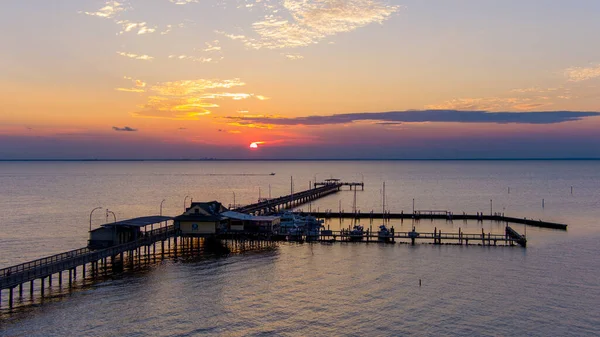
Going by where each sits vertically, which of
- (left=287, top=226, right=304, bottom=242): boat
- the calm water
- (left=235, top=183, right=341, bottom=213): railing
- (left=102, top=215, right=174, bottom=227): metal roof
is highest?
(left=102, top=215, right=174, bottom=227): metal roof

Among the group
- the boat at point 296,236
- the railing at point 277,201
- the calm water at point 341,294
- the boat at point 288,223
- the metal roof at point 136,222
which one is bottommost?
the calm water at point 341,294

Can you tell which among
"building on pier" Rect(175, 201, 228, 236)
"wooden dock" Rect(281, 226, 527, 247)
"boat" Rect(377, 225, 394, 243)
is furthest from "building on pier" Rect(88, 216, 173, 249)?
"boat" Rect(377, 225, 394, 243)

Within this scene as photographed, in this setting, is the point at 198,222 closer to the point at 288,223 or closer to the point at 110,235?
the point at 110,235

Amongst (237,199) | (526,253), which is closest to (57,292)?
(526,253)

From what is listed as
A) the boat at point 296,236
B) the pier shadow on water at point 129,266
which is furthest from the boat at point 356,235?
the pier shadow on water at point 129,266

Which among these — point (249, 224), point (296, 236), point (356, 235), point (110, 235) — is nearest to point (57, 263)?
point (110, 235)

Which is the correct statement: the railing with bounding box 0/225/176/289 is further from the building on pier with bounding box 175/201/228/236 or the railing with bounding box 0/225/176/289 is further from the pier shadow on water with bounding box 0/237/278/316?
the building on pier with bounding box 175/201/228/236

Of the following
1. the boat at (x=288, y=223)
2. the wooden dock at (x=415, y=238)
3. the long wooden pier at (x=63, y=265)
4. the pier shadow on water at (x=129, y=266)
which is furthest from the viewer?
the boat at (x=288, y=223)

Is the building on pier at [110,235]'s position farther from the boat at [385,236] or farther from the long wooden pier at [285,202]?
the boat at [385,236]

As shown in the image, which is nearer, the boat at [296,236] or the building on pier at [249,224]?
the building on pier at [249,224]

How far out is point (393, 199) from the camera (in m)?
159

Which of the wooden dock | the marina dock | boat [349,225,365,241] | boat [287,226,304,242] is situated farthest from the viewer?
boat [287,226,304,242]

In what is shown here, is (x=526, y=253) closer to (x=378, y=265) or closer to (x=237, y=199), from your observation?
(x=378, y=265)

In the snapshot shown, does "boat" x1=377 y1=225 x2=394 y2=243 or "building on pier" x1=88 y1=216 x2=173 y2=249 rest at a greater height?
"building on pier" x1=88 y1=216 x2=173 y2=249
